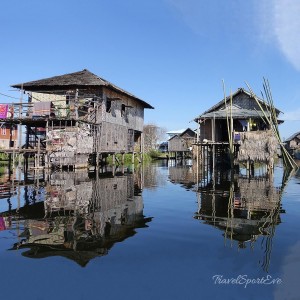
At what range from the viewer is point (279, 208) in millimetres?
8930

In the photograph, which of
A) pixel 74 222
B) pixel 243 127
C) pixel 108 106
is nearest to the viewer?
pixel 74 222

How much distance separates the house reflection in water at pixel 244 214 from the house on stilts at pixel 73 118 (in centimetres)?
1141

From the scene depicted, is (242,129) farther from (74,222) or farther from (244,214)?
(74,222)

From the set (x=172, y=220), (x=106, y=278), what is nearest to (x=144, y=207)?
(x=172, y=220)

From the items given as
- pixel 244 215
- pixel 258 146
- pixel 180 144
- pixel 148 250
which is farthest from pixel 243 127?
pixel 180 144

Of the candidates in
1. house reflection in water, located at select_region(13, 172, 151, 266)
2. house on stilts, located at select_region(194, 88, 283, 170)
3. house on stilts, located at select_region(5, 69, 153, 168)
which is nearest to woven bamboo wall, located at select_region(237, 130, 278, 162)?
house on stilts, located at select_region(194, 88, 283, 170)

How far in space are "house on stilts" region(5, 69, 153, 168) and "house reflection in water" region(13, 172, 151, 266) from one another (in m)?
9.97

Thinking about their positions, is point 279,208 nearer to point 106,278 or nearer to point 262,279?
point 262,279

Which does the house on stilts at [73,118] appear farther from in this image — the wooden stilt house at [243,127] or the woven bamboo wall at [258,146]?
the woven bamboo wall at [258,146]

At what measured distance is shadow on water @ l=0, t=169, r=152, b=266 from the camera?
5.30m

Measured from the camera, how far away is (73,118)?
19.8m

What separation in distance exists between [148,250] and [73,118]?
15688 millimetres

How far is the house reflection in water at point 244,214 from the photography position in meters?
5.93

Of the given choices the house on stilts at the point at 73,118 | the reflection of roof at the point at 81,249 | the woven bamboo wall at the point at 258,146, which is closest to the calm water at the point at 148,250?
the reflection of roof at the point at 81,249
